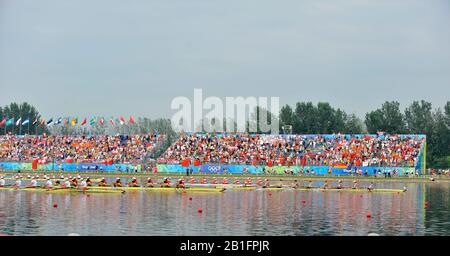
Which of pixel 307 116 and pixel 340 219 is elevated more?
pixel 307 116

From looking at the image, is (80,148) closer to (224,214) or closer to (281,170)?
(281,170)

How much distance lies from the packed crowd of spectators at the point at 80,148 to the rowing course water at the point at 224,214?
32027mm

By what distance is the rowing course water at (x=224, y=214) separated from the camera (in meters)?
29.7

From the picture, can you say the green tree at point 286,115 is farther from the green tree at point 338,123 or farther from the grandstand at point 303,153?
the grandstand at point 303,153

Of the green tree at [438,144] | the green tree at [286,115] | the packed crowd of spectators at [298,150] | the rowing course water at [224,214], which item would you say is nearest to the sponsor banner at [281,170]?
the packed crowd of spectators at [298,150]

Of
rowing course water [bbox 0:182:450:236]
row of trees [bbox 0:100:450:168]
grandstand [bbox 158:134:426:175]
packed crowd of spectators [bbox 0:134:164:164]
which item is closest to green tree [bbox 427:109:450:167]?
row of trees [bbox 0:100:450:168]

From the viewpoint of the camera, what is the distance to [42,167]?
266 ft

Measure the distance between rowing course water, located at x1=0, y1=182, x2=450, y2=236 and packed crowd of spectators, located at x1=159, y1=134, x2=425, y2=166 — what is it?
2241cm

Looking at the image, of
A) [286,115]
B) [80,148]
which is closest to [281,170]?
[80,148]

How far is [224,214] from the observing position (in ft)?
117

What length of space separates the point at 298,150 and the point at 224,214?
4279 centimetres
